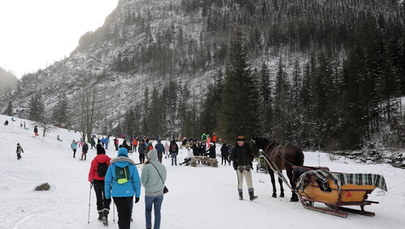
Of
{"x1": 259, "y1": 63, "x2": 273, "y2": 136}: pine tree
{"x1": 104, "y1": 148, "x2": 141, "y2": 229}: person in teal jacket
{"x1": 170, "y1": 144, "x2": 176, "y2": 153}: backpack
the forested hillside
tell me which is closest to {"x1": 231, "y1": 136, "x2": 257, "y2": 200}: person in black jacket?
{"x1": 104, "y1": 148, "x2": 141, "y2": 229}: person in teal jacket

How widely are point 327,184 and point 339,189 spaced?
1.56ft

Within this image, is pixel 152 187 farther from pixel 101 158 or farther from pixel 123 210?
pixel 101 158

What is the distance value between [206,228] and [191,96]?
98.8m

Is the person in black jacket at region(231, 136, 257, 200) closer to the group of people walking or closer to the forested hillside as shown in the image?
the group of people walking

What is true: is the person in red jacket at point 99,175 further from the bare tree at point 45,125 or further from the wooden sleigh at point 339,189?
the bare tree at point 45,125

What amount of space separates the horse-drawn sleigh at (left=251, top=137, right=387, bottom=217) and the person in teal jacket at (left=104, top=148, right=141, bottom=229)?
16.5 feet

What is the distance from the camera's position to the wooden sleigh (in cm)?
708

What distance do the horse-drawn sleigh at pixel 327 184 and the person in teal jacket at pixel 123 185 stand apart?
5.02 metres

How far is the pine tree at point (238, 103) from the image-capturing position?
33.6 meters

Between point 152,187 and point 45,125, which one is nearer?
point 152,187

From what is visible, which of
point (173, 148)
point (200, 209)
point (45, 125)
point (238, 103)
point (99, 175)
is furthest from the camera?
point (45, 125)

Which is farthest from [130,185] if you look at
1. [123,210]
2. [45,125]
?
[45,125]

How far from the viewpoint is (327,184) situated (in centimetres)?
754

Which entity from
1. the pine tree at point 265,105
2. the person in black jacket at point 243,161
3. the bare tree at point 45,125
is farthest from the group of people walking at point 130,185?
the pine tree at point 265,105
